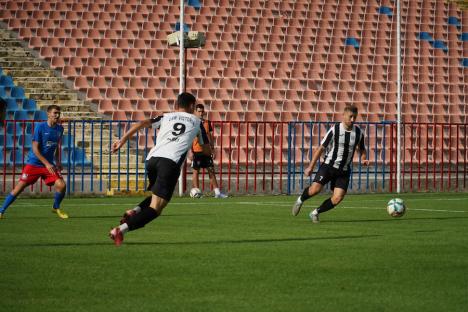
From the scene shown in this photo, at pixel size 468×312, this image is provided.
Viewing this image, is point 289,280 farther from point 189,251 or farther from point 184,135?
point 184,135

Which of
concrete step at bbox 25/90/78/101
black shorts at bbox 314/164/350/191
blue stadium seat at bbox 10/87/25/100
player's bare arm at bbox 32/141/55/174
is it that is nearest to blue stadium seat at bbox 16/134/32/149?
blue stadium seat at bbox 10/87/25/100

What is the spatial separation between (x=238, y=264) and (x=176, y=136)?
2149 mm

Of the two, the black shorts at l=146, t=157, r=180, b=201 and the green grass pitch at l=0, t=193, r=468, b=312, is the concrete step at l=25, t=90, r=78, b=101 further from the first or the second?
the black shorts at l=146, t=157, r=180, b=201

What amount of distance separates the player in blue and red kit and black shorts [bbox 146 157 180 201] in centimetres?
443

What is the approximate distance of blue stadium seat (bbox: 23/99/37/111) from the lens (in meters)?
24.9

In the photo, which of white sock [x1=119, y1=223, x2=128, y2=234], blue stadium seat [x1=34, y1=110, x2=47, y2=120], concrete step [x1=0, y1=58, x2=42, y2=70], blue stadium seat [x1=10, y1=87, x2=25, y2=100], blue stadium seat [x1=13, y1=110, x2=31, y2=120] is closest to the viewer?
white sock [x1=119, y1=223, x2=128, y2=234]

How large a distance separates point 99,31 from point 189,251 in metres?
19.7

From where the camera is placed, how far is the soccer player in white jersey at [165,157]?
9648 mm

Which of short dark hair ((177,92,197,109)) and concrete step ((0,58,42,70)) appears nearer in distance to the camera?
short dark hair ((177,92,197,109))

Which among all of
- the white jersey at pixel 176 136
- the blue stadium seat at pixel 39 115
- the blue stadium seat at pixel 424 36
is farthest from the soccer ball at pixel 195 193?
the blue stadium seat at pixel 424 36

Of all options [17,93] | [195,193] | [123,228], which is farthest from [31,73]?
[123,228]

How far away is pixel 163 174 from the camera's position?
9797mm

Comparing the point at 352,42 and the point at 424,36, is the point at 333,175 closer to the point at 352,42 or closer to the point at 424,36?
the point at 352,42

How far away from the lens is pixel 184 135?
10039mm
